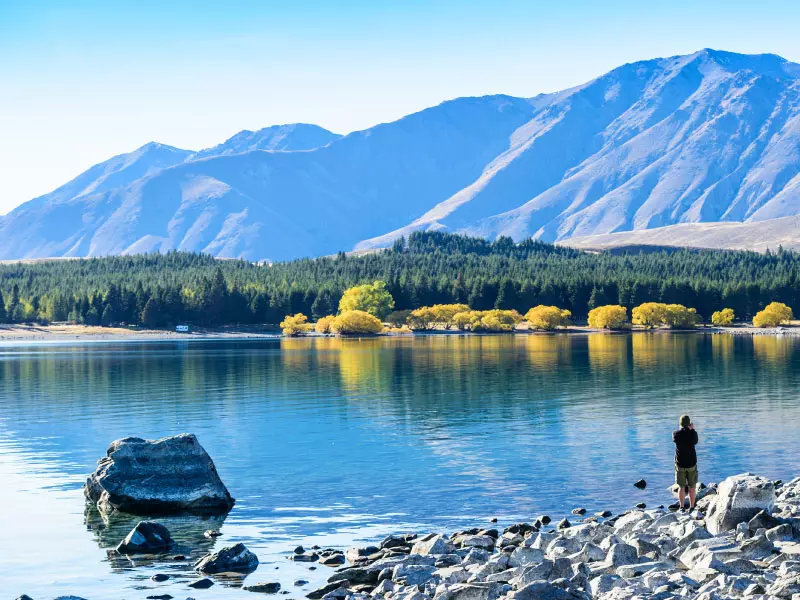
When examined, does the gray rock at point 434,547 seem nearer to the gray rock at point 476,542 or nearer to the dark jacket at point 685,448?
the gray rock at point 476,542

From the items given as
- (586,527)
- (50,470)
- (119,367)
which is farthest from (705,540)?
(119,367)

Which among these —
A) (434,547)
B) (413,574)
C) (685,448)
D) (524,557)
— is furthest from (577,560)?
(685,448)

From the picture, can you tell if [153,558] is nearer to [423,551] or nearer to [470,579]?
[423,551]

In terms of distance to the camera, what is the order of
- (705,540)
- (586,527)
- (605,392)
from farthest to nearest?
1. (605,392)
2. (586,527)
3. (705,540)

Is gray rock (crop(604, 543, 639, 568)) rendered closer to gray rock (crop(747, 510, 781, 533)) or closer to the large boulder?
the large boulder

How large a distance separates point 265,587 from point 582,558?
8.96 m

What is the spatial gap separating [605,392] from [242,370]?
Answer: 1941 inches

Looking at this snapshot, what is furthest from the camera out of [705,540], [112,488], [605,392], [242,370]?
[242,370]

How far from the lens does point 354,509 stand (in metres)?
39.9

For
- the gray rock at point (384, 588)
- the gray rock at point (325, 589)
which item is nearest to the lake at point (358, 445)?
the gray rock at point (325, 589)

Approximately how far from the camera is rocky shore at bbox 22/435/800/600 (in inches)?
997

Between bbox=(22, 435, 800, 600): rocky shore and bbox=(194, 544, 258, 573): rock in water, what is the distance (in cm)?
3

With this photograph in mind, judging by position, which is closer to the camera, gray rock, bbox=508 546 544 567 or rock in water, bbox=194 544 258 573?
gray rock, bbox=508 546 544 567

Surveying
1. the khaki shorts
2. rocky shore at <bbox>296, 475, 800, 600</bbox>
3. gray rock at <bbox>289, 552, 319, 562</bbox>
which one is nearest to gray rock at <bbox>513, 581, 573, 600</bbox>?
rocky shore at <bbox>296, 475, 800, 600</bbox>
